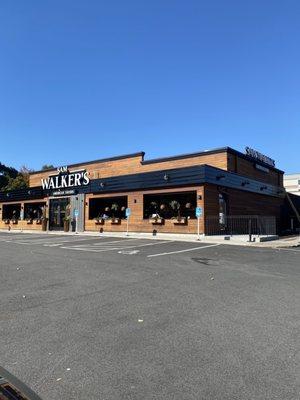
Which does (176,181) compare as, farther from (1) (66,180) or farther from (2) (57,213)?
(2) (57,213)

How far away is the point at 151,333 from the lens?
20.4 ft

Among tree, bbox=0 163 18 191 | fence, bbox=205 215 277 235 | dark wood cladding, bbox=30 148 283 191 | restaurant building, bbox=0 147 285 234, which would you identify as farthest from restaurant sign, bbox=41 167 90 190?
tree, bbox=0 163 18 191

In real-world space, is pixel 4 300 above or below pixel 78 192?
below

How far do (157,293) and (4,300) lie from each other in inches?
120

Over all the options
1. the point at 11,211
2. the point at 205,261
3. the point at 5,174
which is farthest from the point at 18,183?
the point at 205,261

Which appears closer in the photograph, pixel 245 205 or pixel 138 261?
pixel 138 261

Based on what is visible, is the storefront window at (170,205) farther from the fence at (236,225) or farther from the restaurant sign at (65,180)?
the restaurant sign at (65,180)

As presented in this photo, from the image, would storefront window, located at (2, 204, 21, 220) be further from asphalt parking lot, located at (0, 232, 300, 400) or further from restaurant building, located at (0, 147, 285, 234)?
asphalt parking lot, located at (0, 232, 300, 400)

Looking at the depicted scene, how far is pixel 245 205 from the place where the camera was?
3416 cm

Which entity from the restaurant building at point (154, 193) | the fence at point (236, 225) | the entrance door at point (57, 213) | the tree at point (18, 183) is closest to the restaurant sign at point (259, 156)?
the restaurant building at point (154, 193)

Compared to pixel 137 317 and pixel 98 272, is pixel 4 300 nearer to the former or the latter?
pixel 137 317

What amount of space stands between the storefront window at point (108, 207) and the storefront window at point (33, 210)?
793cm

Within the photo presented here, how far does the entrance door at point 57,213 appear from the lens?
38875 mm

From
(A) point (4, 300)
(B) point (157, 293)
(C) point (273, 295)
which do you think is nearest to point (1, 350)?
(A) point (4, 300)
